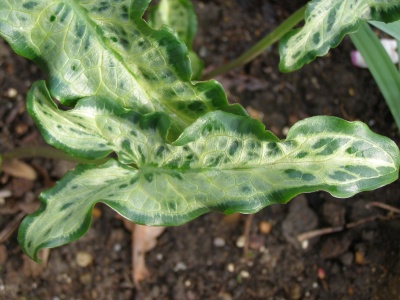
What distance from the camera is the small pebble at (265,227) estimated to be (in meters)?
1.33

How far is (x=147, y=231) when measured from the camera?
1.27 meters

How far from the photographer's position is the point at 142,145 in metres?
0.76

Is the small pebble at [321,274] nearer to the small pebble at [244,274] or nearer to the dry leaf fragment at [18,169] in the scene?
the small pebble at [244,274]

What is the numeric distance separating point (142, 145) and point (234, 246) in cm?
63

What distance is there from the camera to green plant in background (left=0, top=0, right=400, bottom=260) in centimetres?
73

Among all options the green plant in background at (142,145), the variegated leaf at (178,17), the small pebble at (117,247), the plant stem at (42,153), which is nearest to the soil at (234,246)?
the small pebble at (117,247)

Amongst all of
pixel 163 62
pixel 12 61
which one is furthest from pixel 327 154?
pixel 12 61

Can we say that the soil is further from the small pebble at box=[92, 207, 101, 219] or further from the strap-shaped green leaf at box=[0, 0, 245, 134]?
the strap-shaped green leaf at box=[0, 0, 245, 134]

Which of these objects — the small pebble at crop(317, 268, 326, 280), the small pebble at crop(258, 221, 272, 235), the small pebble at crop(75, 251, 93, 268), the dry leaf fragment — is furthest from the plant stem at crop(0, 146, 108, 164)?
the small pebble at crop(317, 268, 326, 280)

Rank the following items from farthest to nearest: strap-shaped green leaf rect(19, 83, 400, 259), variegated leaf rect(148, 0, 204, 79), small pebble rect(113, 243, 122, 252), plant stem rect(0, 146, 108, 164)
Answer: small pebble rect(113, 243, 122, 252) → variegated leaf rect(148, 0, 204, 79) → plant stem rect(0, 146, 108, 164) → strap-shaped green leaf rect(19, 83, 400, 259)

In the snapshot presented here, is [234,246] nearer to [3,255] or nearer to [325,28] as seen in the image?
[3,255]

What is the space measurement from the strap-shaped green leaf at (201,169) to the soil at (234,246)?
Result: 489mm

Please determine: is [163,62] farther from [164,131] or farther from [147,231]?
[147,231]

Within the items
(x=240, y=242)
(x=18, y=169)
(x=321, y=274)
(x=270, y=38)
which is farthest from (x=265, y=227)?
(x=18, y=169)
